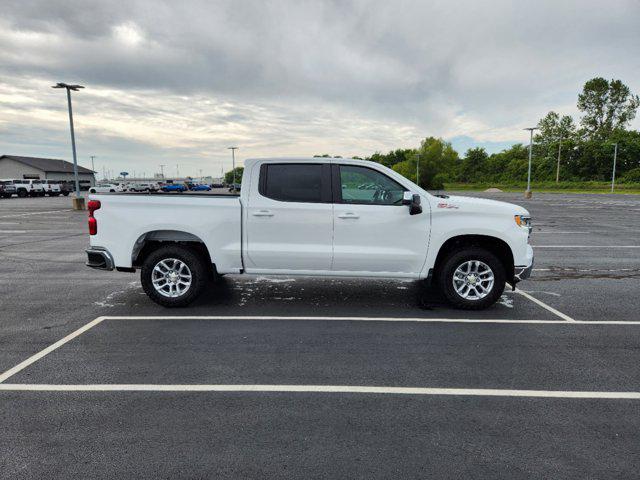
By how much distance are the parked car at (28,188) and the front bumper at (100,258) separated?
1927 inches

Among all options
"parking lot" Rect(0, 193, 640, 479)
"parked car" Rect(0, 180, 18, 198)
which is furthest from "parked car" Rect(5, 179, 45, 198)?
"parking lot" Rect(0, 193, 640, 479)

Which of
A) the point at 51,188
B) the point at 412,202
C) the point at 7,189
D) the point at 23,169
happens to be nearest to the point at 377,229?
the point at 412,202

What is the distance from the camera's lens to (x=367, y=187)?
599cm

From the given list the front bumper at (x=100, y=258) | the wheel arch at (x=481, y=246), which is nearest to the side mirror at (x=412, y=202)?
the wheel arch at (x=481, y=246)

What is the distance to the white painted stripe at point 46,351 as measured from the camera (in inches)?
161

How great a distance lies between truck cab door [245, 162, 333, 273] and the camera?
5875mm

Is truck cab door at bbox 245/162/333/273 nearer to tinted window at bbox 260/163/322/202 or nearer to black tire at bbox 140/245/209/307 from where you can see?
tinted window at bbox 260/163/322/202

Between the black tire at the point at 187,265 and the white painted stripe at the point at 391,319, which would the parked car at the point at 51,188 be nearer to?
the black tire at the point at 187,265

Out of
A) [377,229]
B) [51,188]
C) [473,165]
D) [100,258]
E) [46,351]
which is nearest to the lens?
[46,351]

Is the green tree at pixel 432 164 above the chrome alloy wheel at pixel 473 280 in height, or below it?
above

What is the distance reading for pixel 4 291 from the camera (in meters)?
7.07

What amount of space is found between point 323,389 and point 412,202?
2.88m

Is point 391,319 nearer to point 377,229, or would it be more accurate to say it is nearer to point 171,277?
point 377,229

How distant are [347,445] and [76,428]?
197 cm
